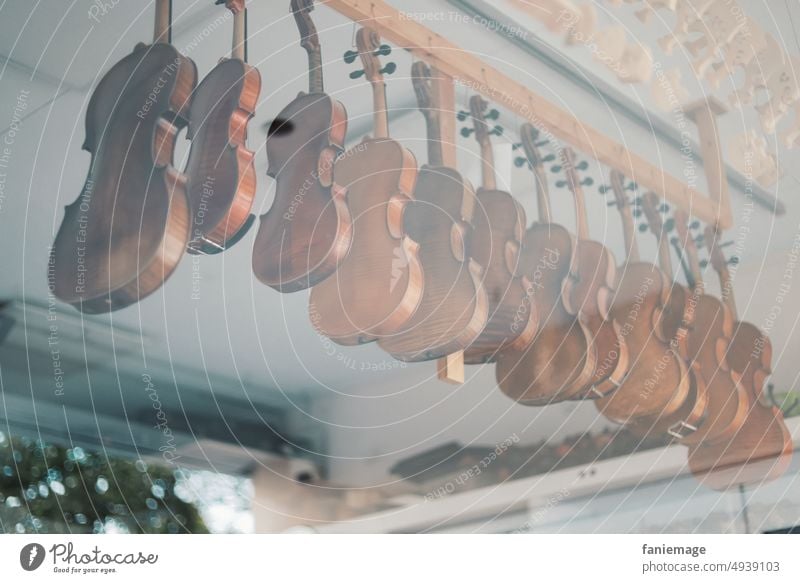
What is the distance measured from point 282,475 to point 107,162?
1.06 feet

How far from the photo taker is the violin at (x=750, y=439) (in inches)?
31.0

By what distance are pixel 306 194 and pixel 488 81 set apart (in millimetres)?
223

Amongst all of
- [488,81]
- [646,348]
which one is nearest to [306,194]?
[488,81]

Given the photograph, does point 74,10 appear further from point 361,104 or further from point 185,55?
point 361,104

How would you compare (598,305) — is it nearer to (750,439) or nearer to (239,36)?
(750,439)

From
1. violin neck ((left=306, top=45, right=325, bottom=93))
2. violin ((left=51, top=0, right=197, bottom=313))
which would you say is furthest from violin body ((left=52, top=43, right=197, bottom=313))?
violin neck ((left=306, top=45, right=325, bottom=93))

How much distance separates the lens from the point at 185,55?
0.87 meters

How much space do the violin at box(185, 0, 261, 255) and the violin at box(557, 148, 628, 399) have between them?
304mm

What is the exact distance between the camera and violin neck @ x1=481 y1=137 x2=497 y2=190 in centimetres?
86

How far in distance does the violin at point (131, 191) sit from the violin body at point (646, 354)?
401mm

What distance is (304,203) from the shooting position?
0.80 m
